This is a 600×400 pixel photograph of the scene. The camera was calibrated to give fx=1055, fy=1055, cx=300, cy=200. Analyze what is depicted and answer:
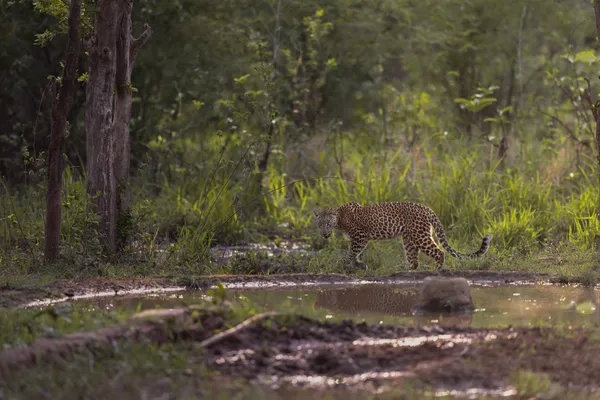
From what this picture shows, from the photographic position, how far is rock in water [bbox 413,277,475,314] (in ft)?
31.1

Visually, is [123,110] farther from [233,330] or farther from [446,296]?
[233,330]

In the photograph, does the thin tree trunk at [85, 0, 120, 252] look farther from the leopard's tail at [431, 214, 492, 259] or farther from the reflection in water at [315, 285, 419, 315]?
the leopard's tail at [431, 214, 492, 259]

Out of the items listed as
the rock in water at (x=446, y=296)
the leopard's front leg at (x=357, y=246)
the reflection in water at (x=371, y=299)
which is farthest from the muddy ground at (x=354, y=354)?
the leopard's front leg at (x=357, y=246)

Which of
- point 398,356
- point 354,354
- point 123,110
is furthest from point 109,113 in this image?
point 398,356

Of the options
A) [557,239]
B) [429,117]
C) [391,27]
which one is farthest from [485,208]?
[391,27]

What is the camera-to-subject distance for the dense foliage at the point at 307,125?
1382cm

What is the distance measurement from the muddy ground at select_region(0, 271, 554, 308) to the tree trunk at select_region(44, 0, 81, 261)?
3.32ft

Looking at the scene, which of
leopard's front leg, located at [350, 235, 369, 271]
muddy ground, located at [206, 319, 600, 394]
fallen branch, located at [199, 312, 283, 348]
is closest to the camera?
muddy ground, located at [206, 319, 600, 394]

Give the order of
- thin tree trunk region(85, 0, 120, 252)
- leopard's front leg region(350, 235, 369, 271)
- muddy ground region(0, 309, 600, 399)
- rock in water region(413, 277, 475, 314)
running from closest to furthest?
muddy ground region(0, 309, 600, 399)
rock in water region(413, 277, 475, 314)
thin tree trunk region(85, 0, 120, 252)
leopard's front leg region(350, 235, 369, 271)

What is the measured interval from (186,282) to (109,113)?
2146 millimetres

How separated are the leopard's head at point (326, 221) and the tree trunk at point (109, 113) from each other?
2362 millimetres

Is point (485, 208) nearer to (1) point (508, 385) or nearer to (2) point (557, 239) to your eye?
(2) point (557, 239)

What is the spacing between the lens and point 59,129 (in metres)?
11.1

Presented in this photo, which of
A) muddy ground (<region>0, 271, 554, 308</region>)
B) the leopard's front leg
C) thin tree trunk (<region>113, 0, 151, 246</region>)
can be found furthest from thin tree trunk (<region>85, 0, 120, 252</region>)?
the leopard's front leg
